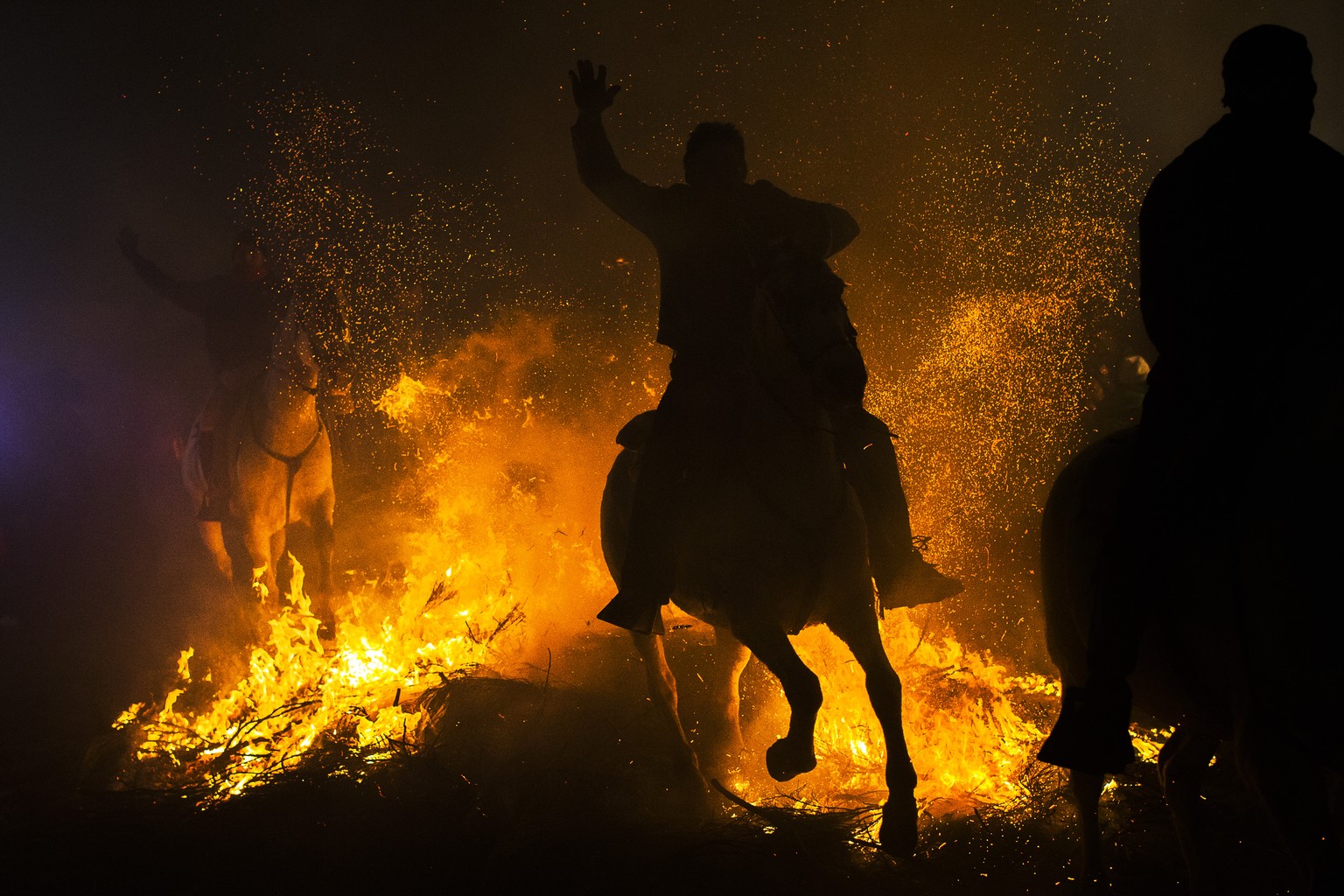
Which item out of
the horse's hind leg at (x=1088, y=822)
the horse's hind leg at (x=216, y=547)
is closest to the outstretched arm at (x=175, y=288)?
the horse's hind leg at (x=216, y=547)

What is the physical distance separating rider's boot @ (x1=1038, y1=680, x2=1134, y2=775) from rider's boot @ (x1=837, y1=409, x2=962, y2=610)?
1224 mm

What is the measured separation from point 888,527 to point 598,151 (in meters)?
2.62

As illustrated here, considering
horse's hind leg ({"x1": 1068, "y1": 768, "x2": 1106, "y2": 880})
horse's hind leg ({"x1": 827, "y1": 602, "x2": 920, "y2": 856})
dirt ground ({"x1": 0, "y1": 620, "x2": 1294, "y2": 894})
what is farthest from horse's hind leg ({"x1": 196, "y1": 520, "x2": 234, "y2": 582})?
horse's hind leg ({"x1": 1068, "y1": 768, "x2": 1106, "y2": 880})

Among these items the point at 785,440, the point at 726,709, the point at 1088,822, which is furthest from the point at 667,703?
the point at 1088,822

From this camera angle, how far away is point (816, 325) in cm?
321

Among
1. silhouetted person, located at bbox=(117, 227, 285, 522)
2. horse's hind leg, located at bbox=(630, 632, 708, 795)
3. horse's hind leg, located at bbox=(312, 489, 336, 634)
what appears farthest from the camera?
silhouetted person, located at bbox=(117, 227, 285, 522)

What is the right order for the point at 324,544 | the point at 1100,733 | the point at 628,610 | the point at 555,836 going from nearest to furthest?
the point at 1100,733 < the point at 628,610 < the point at 555,836 < the point at 324,544

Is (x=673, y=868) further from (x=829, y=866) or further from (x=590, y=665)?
(x=590, y=665)

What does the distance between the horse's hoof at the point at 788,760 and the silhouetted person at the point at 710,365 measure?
2.99ft

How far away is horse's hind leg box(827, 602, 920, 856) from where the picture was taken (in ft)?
11.7

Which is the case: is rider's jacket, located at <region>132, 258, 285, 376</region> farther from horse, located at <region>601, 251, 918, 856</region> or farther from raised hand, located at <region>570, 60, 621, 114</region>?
horse, located at <region>601, 251, 918, 856</region>

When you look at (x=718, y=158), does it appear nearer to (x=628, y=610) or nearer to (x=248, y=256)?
(x=628, y=610)

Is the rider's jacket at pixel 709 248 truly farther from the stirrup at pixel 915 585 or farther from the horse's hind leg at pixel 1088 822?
the horse's hind leg at pixel 1088 822

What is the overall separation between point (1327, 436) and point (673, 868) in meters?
3.34
